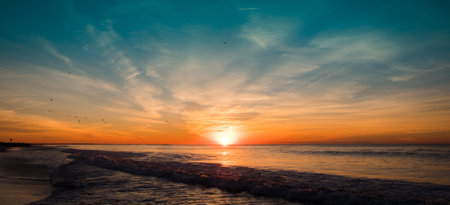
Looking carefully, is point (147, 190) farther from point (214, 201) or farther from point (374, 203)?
point (374, 203)

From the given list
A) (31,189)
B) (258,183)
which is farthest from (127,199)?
(258,183)

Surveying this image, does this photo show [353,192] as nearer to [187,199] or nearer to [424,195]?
[424,195]

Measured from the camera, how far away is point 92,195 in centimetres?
1170

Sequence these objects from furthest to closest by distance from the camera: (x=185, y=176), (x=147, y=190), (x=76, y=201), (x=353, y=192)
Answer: (x=185, y=176)
(x=147, y=190)
(x=353, y=192)
(x=76, y=201)

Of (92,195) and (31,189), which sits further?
(31,189)

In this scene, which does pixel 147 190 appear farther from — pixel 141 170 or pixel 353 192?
pixel 353 192

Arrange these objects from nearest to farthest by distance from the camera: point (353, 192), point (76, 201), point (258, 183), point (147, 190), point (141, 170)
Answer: point (76, 201) → point (353, 192) → point (147, 190) → point (258, 183) → point (141, 170)

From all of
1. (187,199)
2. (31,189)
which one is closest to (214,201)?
(187,199)

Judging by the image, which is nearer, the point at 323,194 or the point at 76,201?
the point at 76,201

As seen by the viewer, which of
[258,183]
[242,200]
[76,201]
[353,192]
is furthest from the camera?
[258,183]

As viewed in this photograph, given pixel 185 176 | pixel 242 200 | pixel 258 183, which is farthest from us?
pixel 185 176

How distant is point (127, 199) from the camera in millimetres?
11094

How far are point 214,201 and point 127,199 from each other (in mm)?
4238

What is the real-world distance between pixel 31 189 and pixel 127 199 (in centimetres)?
655
